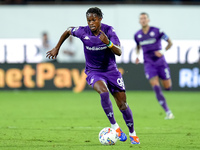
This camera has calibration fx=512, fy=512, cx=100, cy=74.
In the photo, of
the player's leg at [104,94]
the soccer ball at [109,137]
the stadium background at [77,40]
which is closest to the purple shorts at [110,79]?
the player's leg at [104,94]

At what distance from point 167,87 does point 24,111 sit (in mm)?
3822

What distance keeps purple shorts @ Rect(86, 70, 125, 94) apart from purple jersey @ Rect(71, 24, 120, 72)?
0.09m

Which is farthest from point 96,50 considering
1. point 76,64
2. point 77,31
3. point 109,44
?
point 76,64

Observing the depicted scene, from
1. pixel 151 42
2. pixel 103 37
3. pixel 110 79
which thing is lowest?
pixel 151 42

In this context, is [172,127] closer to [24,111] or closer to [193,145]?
[193,145]

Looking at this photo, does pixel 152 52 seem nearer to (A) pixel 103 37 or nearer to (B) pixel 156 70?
(B) pixel 156 70

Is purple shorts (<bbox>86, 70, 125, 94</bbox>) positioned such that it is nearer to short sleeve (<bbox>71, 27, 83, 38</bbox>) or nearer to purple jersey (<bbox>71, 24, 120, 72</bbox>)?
purple jersey (<bbox>71, 24, 120, 72</bbox>)

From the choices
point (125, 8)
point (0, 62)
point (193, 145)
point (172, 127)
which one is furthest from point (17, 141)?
point (125, 8)

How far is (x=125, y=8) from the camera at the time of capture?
21938mm

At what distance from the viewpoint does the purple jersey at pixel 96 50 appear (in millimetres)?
7988

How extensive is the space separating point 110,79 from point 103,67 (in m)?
0.24

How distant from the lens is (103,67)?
27.0 ft

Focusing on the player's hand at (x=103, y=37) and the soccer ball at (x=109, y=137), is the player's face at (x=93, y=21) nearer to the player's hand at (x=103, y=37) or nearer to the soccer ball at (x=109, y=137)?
the player's hand at (x=103, y=37)

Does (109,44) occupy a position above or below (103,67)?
above
